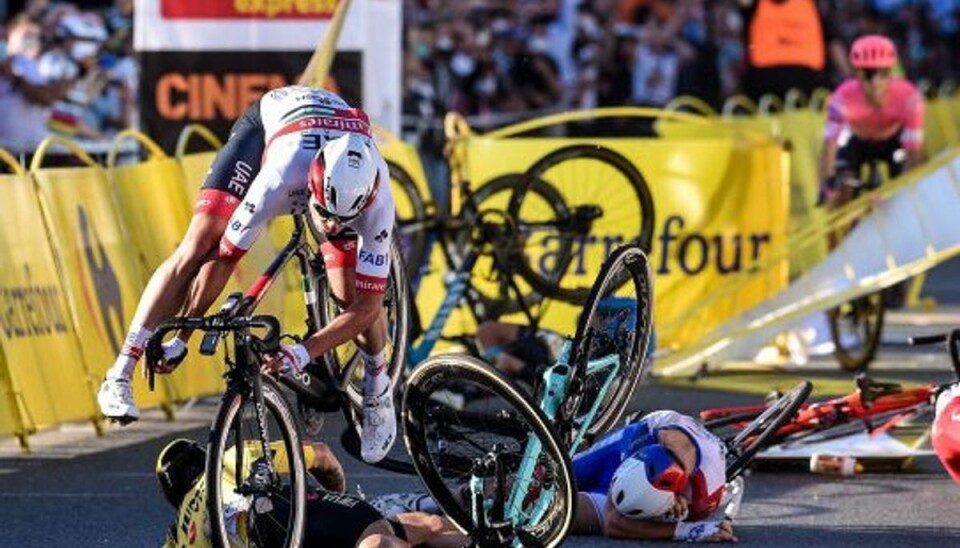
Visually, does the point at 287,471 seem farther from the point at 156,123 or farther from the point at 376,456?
the point at 156,123

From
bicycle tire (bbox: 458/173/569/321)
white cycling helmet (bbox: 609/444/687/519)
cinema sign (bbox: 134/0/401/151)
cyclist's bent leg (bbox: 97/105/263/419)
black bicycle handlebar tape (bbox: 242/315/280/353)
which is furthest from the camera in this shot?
cinema sign (bbox: 134/0/401/151)

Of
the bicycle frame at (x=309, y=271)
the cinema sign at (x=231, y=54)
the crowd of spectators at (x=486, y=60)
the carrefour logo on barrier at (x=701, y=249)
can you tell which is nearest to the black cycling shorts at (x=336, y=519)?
the bicycle frame at (x=309, y=271)

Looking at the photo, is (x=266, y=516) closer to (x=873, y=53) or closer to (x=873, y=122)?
(x=873, y=122)

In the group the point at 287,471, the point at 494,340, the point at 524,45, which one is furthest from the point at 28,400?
the point at 524,45

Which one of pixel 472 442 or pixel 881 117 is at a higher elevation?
pixel 472 442

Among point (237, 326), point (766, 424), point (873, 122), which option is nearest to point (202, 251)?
point (237, 326)

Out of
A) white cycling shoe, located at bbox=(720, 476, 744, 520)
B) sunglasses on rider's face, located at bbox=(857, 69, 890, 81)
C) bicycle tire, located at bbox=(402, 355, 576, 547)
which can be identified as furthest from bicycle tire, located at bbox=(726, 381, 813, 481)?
sunglasses on rider's face, located at bbox=(857, 69, 890, 81)

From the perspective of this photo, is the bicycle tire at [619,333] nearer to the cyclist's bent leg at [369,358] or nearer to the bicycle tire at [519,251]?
the cyclist's bent leg at [369,358]

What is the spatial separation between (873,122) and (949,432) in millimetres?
7196

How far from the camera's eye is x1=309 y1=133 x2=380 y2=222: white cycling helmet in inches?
366

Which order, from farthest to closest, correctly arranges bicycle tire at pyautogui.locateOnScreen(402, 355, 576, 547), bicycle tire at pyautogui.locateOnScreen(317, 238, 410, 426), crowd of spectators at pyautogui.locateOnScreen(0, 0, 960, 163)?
1. crowd of spectators at pyautogui.locateOnScreen(0, 0, 960, 163)
2. bicycle tire at pyautogui.locateOnScreen(317, 238, 410, 426)
3. bicycle tire at pyautogui.locateOnScreen(402, 355, 576, 547)

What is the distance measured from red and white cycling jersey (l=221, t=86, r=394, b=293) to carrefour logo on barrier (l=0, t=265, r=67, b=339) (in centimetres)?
230

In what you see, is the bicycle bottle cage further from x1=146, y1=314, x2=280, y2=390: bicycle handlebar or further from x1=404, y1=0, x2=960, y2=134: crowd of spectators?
x1=404, y1=0, x2=960, y2=134: crowd of spectators

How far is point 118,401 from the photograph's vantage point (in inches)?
377
